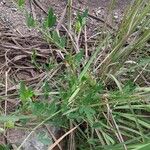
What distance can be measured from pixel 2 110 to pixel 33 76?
7.0 inches

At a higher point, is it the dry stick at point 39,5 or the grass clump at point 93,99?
the dry stick at point 39,5

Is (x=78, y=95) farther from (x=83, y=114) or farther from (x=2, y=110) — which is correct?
(x=2, y=110)

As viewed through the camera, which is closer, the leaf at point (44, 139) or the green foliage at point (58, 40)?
the leaf at point (44, 139)

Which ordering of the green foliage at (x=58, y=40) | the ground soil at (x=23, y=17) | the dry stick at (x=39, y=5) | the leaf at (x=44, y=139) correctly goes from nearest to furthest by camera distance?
1. the leaf at (x=44, y=139)
2. the green foliage at (x=58, y=40)
3. the ground soil at (x=23, y=17)
4. the dry stick at (x=39, y=5)

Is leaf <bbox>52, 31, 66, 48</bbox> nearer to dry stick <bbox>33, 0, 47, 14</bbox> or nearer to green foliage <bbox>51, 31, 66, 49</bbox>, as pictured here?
green foliage <bbox>51, 31, 66, 49</bbox>

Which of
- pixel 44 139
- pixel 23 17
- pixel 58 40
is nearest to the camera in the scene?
pixel 44 139

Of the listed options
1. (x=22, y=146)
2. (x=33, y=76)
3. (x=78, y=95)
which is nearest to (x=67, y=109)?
(x=78, y=95)

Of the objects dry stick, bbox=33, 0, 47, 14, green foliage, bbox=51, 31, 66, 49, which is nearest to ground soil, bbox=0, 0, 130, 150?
dry stick, bbox=33, 0, 47, 14

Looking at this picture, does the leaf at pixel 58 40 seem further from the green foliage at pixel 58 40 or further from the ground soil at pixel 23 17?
the ground soil at pixel 23 17

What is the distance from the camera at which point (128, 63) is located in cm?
147

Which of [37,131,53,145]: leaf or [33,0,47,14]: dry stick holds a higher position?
[33,0,47,14]: dry stick

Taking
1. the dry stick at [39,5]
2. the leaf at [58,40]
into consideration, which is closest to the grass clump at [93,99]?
the leaf at [58,40]

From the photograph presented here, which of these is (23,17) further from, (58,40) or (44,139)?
(44,139)

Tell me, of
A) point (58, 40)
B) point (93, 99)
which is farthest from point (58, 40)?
point (93, 99)
